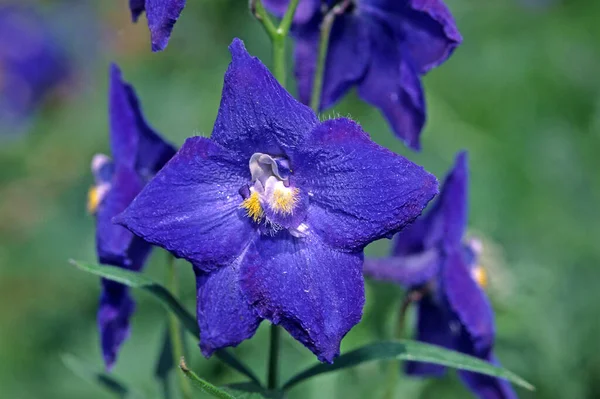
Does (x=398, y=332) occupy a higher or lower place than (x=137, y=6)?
lower

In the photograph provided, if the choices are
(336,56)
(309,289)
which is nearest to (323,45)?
(336,56)

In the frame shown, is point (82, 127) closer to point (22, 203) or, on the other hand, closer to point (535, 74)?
point (22, 203)

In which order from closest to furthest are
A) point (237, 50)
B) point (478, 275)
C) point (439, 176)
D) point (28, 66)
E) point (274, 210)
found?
1. point (237, 50)
2. point (274, 210)
3. point (478, 275)
4. point (439, 176)
5. point (28, 66)

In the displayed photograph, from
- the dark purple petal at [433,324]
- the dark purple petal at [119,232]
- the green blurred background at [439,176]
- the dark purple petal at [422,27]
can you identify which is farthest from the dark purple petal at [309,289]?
the green blurred background at [439,176]

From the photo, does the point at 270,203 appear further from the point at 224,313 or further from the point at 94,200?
the point at 94,200

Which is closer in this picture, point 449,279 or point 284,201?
point 284,201

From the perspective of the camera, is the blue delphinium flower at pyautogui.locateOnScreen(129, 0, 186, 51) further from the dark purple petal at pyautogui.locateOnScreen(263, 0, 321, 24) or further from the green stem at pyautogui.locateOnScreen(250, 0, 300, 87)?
the dark purple petal at pyautogui.locateOnScreen(263, 0, 321, 24)

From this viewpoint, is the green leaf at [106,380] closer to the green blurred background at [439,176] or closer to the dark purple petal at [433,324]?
the green blurred background at [439,176]
